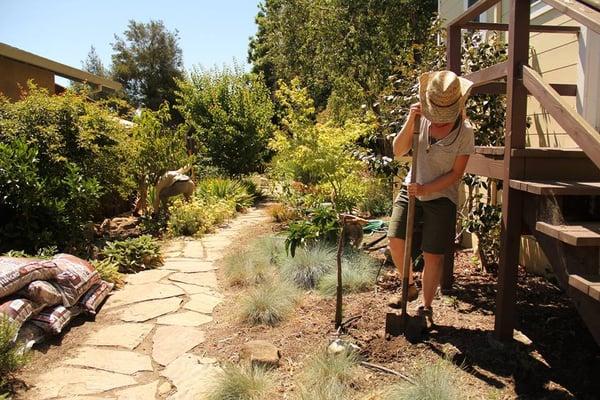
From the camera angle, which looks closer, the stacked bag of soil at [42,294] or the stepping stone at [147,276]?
the stacked bag of soil at [42,294]

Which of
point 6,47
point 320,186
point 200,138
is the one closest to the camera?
point 320,186

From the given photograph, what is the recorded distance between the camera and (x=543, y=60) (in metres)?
4.91

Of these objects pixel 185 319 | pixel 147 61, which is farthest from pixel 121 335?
pixel 147 61

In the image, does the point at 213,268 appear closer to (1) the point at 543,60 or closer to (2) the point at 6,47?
(1) the point at 543,60

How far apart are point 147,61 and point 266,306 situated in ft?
105

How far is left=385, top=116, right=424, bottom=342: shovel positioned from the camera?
3158 millimetres

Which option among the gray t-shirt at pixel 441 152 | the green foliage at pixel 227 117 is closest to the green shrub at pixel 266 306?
the gray t-shirt at pixel 441 152

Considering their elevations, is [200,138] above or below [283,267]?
above

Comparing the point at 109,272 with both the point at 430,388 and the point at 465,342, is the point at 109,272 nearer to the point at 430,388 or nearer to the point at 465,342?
the point at 465,342

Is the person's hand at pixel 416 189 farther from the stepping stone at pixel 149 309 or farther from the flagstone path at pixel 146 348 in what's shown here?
the stepping stone at pixel 149 309

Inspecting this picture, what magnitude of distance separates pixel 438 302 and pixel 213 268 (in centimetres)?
299

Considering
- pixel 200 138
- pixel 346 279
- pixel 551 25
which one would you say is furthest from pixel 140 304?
pixel 200 138

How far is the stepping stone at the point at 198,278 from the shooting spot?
17.7 ft

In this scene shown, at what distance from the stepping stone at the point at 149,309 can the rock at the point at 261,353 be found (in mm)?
1394
